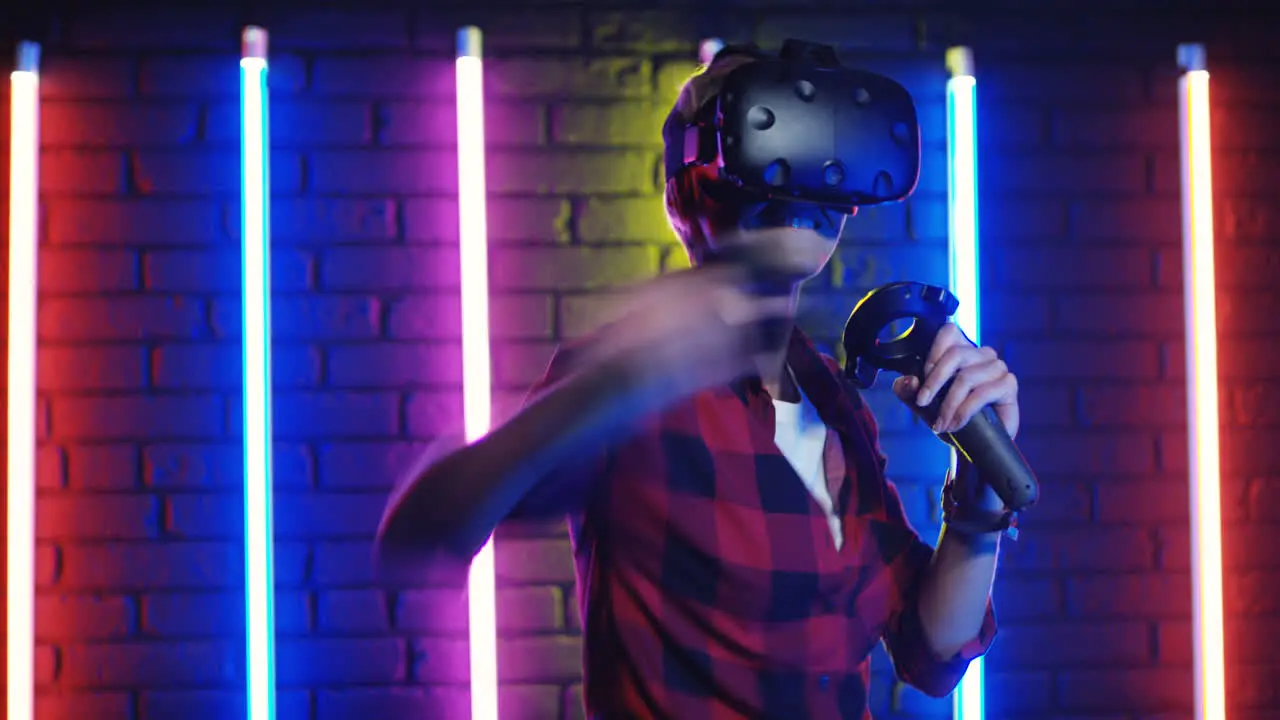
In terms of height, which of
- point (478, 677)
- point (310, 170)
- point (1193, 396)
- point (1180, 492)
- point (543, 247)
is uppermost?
point (310, 170)

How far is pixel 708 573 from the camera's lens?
78cm

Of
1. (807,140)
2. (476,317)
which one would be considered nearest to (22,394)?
(476,317)

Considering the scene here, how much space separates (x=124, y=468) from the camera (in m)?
1.37

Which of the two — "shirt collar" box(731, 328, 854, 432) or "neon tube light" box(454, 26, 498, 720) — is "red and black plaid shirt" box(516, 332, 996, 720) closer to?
"shirt collar" box(731, 328, 854, 432)

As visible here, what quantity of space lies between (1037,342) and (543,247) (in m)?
0.85

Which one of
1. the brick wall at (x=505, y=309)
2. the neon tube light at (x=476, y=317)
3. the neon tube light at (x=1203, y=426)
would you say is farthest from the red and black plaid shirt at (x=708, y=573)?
the neon tube light at (x=1203, y=426)

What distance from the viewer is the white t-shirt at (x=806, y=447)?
0.87m

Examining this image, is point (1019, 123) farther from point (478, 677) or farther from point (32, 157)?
point (32, 157)

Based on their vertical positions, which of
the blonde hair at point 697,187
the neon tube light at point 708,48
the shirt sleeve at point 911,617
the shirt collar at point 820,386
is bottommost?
the shirt sleeve at point 911,617

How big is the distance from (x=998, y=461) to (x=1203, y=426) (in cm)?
79

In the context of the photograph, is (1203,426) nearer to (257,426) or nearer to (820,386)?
(820,386)

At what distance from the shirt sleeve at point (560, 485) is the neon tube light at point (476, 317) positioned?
19.6 inches

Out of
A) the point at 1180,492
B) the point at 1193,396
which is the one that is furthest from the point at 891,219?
the point at 1180,492

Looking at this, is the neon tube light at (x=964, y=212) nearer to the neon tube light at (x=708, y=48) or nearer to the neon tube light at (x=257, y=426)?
the neon tube light at (x=708, y=48)
